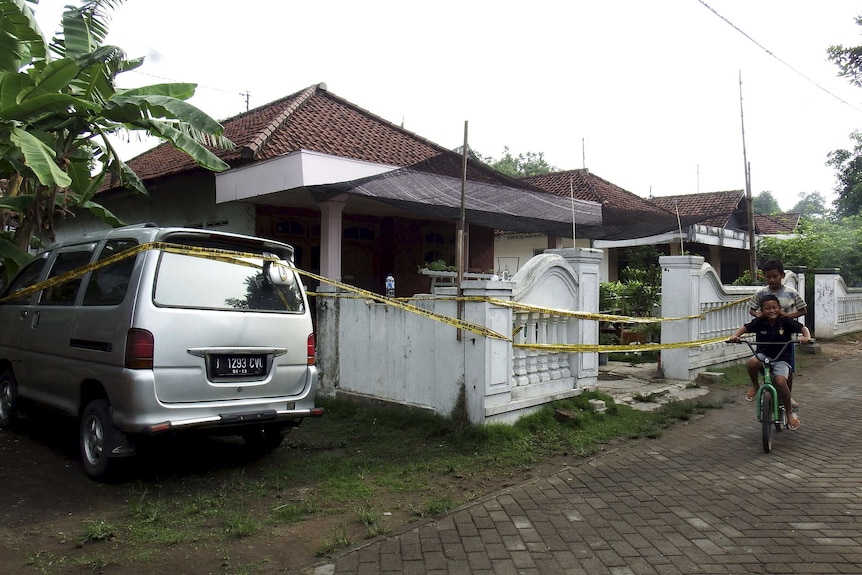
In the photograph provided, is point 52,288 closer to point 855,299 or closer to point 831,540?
point 831,540

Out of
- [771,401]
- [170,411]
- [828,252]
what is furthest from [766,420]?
[828,252]

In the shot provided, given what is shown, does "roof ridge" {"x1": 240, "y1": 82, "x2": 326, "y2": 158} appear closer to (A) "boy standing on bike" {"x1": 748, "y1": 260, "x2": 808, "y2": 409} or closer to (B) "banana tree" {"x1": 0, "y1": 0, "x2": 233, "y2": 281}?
(B) "banana tree" {"x1": 0, "y1": 0, "x2": 233, "y2": 281}

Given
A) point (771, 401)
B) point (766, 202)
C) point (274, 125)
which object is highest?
point (766, 202)

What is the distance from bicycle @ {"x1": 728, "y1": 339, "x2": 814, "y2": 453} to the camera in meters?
5.38

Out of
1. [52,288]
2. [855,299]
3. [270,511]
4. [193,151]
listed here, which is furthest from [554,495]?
[855,299]

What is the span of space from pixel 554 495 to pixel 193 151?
5.64 metres

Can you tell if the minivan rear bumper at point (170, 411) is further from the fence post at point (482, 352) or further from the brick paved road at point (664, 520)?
the fence post at point (482, 352)

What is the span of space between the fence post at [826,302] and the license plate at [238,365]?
526 inches

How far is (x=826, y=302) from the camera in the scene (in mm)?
13797

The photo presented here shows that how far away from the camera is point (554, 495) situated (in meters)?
4.40

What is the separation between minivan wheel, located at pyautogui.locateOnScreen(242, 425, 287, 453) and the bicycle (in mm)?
4117

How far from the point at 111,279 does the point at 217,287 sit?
84 centimetres

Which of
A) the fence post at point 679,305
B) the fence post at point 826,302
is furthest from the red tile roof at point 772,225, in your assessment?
the fence post at point 679,305

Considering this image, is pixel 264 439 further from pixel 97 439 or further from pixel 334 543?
pixel 334 543
